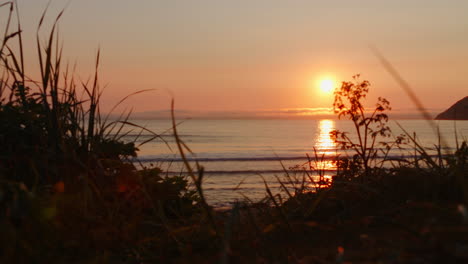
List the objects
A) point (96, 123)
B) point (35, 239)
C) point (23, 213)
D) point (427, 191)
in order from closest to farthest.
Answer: point (23, 213), point (35, 239), point (427, 191), point (96, 123)

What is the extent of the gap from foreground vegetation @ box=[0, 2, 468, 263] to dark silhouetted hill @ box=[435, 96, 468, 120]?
711 millimetres

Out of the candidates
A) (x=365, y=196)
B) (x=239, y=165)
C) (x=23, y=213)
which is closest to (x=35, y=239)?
(x=23, y=213)

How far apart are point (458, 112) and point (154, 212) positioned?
299 centimetres

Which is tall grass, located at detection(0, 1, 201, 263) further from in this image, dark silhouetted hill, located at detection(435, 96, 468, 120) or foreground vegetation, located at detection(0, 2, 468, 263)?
dark silhouetted hill, located at detection(435, 96, 468, 120)

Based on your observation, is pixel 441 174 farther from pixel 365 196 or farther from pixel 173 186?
pixel 173 186

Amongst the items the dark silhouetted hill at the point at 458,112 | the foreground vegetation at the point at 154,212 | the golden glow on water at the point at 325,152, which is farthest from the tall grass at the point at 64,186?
the dark silhouetted hill at the point at 458,112

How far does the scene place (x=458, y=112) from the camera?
412 centimetres

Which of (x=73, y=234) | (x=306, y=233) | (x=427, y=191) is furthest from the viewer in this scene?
(x=427, y=191)

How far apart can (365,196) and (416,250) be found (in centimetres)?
138

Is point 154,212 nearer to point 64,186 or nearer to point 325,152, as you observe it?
point 64,186

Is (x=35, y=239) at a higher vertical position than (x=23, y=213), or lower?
lower

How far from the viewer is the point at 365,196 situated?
2705mm

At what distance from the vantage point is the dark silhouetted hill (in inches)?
156

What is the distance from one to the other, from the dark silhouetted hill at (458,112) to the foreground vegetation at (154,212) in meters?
0.71
